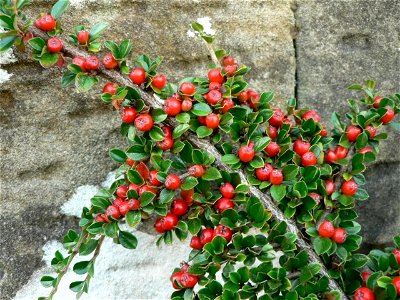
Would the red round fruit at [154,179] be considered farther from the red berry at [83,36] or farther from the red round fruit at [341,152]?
the red round fruit at [341,152]

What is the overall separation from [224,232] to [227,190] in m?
0.10

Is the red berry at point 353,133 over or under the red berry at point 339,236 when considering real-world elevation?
over

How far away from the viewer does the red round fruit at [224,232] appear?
117 centimetres

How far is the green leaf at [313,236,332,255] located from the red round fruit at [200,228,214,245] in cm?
24

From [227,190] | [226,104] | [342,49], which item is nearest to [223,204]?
[227,190]

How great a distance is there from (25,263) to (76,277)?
0.50 feet

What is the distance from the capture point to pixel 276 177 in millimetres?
1199

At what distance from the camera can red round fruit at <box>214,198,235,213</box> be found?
1200 mm

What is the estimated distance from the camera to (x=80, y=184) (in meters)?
1.46

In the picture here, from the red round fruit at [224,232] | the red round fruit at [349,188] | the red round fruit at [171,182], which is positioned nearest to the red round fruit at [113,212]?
the red round fruit at [171,182]

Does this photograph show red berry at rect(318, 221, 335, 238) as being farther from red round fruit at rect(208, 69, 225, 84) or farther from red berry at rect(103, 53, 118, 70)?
red berry at rect(103, 53, 118, 70)

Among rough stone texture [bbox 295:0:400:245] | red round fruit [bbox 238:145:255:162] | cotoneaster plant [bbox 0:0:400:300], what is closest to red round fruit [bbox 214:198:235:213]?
cotoneaster plant [bbox 0:0:400:300]

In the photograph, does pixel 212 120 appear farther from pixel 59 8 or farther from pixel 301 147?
pixel 59 8

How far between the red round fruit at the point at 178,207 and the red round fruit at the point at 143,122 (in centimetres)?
19
